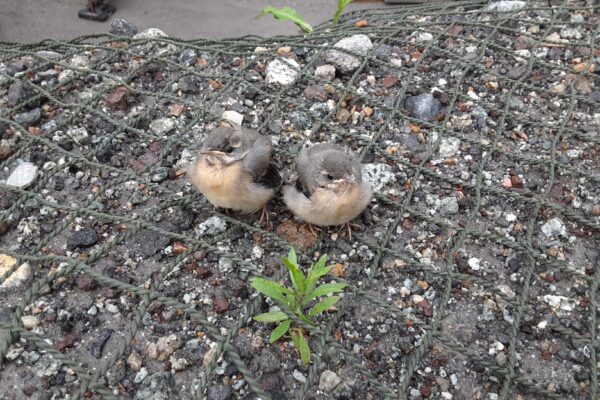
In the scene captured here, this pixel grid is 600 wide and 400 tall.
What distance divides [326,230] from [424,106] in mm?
1656

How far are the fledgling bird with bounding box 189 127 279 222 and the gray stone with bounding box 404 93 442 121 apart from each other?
164cm

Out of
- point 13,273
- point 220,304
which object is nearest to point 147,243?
point 220,304

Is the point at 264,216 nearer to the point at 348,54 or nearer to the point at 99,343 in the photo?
the point at 99,343

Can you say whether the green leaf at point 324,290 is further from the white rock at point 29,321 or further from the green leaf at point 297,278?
the white rock at point 29,321

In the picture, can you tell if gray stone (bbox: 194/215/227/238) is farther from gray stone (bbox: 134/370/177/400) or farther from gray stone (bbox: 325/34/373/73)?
gray stone (bbox: 325/34/373/73)

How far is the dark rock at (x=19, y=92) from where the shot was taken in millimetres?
4434

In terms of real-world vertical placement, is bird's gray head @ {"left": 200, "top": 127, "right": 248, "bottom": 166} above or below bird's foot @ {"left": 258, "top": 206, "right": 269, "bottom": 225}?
above

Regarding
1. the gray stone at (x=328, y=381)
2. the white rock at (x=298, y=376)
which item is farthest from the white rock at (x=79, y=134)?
the gray stone at (x=328, y=381)

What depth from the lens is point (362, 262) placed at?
11.4 ft

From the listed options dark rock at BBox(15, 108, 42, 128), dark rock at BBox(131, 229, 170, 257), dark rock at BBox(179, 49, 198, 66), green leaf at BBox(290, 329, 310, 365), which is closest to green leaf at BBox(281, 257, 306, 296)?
green leaf at BBox(290, 329, 310, 365)

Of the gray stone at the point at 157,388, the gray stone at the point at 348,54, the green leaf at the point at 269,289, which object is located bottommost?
the gray stone at the point at 157,388

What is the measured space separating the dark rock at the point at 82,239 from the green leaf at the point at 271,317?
4.48ft

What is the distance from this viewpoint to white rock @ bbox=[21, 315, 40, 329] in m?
3.02

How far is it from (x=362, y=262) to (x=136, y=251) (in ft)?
5.00
